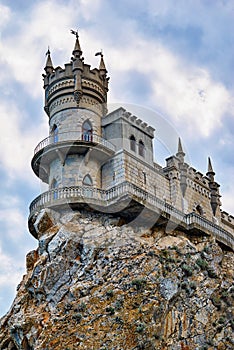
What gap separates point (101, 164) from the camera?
136 ft

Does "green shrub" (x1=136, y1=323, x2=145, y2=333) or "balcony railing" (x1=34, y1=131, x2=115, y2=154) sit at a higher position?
"balcony railing" (x1=34, y1=131, x2=115, y2=154)

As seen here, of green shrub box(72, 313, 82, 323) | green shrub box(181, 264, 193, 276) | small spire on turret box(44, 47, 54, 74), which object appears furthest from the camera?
small spire on turret box(44, 47, 54, 74)

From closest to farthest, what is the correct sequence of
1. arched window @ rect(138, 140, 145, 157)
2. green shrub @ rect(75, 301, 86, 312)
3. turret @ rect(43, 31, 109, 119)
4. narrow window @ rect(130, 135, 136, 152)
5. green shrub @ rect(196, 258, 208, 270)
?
green shrub @ rect(75, 301, 86, 312) < green shrub @ rect(196, 258, 208, 270) < turret @ rect(43, 31, 109, 119) < narrow window @ rect(130, 135, 136, 152) < arched window @ rect(138, 140, 145, 157)

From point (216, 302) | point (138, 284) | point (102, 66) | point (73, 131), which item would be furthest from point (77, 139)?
point (216, 302)

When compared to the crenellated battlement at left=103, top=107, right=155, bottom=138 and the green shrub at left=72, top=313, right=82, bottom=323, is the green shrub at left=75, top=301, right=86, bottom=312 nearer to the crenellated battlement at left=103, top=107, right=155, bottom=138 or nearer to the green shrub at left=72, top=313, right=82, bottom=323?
the green shrub at left=72, top=313, right=82, bottom=323

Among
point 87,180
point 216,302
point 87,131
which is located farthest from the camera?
point 87,131

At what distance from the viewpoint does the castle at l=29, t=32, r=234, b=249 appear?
39031mm

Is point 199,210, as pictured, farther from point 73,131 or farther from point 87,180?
point 73,131

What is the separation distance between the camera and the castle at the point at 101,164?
39.0 m

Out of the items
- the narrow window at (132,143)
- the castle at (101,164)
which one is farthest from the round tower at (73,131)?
the narrow window at (132,143)

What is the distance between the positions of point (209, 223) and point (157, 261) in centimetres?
725

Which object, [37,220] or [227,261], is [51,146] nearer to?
[37,220]

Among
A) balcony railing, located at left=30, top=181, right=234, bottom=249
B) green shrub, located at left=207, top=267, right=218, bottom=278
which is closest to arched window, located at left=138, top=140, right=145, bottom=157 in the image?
balcony railing, located at left=30, top=181, right=234, bottom=249

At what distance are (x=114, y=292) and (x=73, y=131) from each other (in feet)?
37.4
